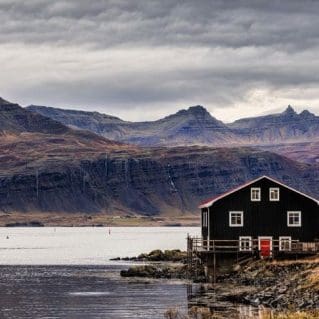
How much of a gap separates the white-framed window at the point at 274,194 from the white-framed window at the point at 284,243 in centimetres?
389

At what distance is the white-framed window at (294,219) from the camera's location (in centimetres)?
9825

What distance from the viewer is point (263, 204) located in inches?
3858

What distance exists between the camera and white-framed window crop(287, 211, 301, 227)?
322 ft

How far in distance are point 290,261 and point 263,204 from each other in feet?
30.8

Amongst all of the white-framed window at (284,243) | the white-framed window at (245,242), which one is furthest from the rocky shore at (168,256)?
the white-framed window at (284,243)

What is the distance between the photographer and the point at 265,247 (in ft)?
315

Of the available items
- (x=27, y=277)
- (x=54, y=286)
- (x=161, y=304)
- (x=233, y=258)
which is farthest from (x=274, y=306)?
(x=27, y=277)

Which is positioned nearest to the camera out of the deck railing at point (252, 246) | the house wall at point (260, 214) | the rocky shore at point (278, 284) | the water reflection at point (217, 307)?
the water reflection at point (217, 307)

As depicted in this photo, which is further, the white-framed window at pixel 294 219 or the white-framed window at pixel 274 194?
the white-framed window at pixel 294 219

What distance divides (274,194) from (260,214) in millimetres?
2481

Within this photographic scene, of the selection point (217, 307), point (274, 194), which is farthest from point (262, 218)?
point (217, 307)

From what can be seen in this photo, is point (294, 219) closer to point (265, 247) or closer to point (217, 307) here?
point (265, 247)

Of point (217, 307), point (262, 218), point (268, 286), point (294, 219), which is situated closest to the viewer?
point (217, 307)

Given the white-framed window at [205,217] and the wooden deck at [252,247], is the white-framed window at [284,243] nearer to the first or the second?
the wooden deck at [252,247]
